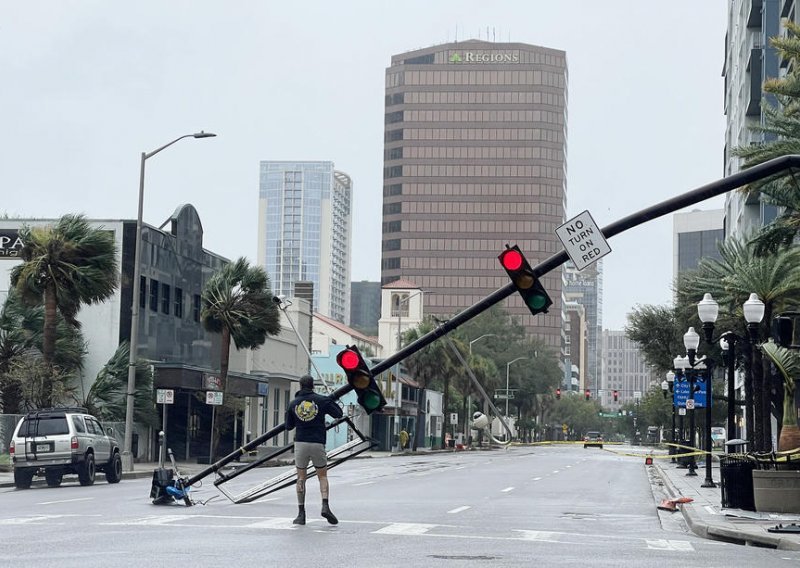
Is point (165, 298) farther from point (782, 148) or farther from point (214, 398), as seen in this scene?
point (782, 148)

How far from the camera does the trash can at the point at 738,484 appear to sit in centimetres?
2189

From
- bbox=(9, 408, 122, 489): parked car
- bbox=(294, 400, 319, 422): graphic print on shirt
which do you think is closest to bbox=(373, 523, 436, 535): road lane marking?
bbox=(294, 400, 319, 422): graphic print on shirt

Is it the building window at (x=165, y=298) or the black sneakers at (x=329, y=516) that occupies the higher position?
the building window at (x=165, y=298)

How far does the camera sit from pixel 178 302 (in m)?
58.0

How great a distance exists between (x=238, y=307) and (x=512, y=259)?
38706 mm

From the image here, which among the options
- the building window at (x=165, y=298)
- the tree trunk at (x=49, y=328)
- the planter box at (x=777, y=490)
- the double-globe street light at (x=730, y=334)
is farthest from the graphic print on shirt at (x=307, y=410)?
the building window at (x=165, y=298)

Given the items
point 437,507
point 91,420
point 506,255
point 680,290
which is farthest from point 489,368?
point 506,255

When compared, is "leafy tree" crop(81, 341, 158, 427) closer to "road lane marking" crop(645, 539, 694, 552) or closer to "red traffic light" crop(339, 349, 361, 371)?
"red traffic light" crop(339, 349, 361, 371)

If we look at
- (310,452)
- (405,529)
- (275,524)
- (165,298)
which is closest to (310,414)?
(310,452)

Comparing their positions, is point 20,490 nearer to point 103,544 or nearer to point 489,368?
point 103,544

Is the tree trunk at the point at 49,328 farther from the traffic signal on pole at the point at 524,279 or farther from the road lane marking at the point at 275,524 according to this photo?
the traffic signal on pole at the point at 524,279

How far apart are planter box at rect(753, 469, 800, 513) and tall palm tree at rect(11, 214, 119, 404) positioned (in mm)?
25825

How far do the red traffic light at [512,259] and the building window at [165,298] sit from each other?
141 ft

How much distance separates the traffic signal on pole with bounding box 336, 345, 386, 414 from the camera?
15219mm
